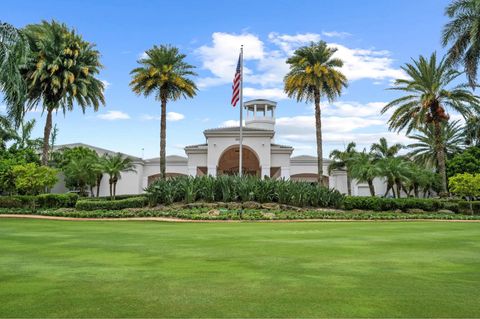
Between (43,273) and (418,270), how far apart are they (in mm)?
6120

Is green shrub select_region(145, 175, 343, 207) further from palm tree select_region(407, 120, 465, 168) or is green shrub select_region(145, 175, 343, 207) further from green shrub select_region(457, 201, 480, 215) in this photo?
palm tree select_region(407, 120, 465, 168)

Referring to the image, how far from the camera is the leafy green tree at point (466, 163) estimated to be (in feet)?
145

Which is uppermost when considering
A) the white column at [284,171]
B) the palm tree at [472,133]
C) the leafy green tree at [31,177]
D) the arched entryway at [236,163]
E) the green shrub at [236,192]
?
the palm tree at [472,133]

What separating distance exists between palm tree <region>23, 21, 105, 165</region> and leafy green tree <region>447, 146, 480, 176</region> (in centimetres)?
3771

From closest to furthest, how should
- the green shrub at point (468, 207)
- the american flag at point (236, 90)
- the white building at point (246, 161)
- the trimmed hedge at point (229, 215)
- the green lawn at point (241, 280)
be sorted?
the green lawn at point (241, 280) → the trimmed hedge at point (229, 215) → the american flag at point (236, 90) → the green shrub at point (468, 207) → the white building at point (246, 161)

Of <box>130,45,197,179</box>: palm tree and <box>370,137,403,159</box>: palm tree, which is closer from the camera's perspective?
<box>130,45,197,179</box>: palm tree

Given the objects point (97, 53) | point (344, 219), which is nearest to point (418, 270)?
point (344, 219)

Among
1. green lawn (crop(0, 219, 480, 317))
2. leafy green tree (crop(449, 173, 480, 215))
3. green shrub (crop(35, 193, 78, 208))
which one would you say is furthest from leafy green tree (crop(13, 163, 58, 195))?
leafy green tree (crop(449, 173, 480, 215))

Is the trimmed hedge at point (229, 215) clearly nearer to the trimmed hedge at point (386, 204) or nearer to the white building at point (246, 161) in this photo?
the trimmed hedge at point (386, 204)

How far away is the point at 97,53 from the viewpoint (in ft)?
132

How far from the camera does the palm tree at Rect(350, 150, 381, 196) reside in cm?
3844

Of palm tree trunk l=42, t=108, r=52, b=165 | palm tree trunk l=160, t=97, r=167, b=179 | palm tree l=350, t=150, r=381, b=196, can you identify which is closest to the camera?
palm tree trunk l=42, t=108, r=52, b=165

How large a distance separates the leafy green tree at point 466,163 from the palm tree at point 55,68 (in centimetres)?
3771

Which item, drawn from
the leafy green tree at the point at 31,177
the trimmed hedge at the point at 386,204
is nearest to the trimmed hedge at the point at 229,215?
the trimmed hedge at the point at 386,204
